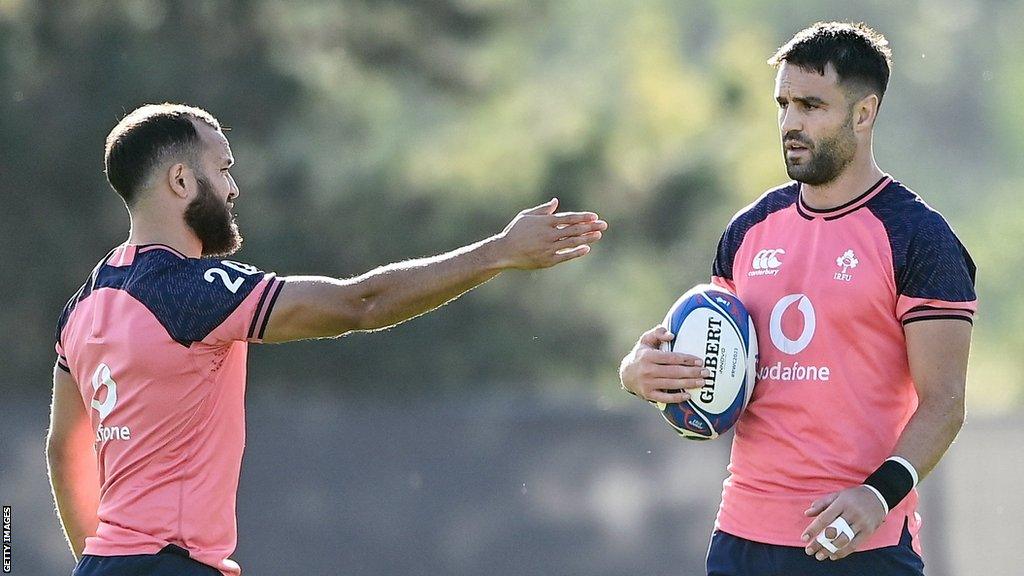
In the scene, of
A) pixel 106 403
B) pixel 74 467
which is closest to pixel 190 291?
pixel 106 403

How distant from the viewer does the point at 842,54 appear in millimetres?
4453

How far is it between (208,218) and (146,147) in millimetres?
302

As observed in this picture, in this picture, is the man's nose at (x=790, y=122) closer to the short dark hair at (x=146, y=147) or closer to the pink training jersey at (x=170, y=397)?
the pink training jersey at (x=170, y=397)

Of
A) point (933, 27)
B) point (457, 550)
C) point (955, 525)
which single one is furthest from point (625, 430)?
point (933, 27)

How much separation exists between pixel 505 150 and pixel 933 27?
31.0m

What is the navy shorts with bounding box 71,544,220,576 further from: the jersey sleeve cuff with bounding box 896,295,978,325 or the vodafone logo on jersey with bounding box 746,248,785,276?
the jersey sleeve cuff with bounding box 896,295,978,325

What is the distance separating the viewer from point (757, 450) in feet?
14.6

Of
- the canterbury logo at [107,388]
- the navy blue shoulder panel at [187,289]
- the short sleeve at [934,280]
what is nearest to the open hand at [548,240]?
the navy blue shoulder panel at [187,289]

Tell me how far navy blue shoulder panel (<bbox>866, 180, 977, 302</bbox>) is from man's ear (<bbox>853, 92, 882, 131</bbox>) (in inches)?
11.3

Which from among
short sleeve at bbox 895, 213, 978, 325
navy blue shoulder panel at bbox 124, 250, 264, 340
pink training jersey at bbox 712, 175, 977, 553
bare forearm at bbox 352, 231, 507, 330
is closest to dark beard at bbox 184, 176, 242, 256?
navy blue shoulder panel at bbox 124, 250, 264, 340

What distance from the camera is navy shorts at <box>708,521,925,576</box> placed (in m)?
4.26

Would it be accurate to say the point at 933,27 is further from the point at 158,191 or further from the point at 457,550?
the point at 158,191

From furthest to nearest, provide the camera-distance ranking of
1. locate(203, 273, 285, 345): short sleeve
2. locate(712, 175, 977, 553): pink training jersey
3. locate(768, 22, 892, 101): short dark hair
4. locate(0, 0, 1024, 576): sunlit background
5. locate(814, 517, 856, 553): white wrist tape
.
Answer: locate(0, 0, 1024, 576): sunlit background
locate(768, 22, 892, 101): short dark hair
locate(203, 273, 285, 345): short sleeve
locate(712, 175, 977, 553): pink training jersey
locate(814, 517, 856, 553): white wrist tape

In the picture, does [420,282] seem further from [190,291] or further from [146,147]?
[146,147]
